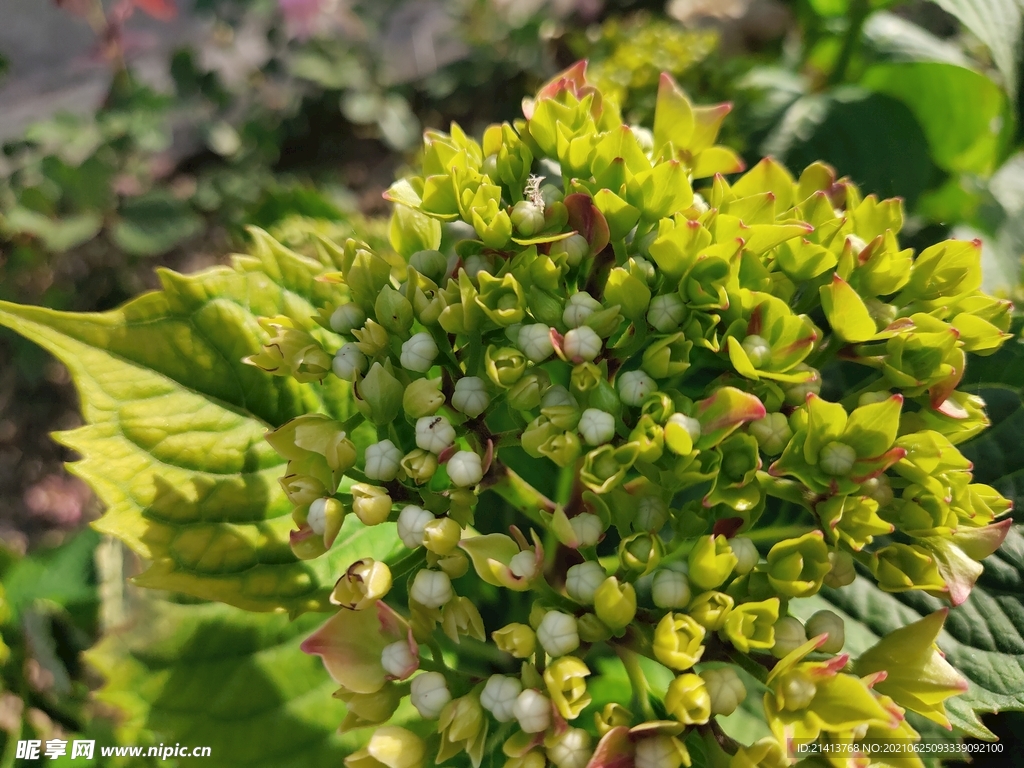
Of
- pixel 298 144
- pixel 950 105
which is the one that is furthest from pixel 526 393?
pixel 298 144

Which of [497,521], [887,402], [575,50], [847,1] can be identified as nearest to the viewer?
[887,402]

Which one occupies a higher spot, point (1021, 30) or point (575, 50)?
point (1021, 30)

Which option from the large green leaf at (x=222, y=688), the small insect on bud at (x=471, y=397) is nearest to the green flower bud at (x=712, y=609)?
the small insect on bud at (x=471, y=397)

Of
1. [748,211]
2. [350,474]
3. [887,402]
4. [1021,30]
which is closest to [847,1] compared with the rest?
[1021,30]

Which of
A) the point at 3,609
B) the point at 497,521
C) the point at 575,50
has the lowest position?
the point at 3,609

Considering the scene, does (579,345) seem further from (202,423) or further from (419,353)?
(202,423)

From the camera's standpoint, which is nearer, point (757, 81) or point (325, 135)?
point (757, 81)

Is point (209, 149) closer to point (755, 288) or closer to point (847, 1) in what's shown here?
point (847, 1)
